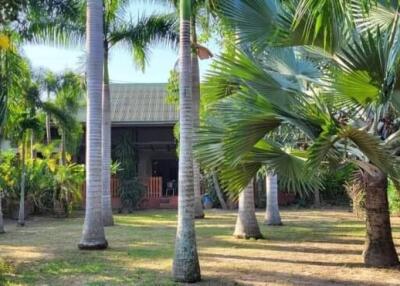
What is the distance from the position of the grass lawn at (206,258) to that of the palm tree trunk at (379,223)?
0.28 metres

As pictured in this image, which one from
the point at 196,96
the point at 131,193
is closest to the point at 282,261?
the point at 196,96

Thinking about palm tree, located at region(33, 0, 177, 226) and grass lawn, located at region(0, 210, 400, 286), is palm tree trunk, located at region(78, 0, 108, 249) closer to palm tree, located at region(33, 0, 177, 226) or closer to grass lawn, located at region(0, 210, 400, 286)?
grass lawn, located at region(0, 210, 400, 286)

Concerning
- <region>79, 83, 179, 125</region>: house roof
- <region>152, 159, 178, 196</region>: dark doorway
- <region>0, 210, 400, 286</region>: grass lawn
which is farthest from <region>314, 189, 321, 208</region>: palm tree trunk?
<region>0, 210, 400, 286</region>: grass lawn

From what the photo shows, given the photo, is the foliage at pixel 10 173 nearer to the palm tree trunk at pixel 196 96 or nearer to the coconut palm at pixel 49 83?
the coconut palm at pixel 49 83

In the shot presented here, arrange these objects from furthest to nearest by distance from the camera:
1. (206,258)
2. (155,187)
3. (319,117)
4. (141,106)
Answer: (141,106) < (155,187) < (206,258) < (319,117)

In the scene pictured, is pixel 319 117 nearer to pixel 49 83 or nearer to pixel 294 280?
pixel 294 280

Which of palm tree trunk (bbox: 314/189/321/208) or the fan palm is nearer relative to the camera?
the fan palm

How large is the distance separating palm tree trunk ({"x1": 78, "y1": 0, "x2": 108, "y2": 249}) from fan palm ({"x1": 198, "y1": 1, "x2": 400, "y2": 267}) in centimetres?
316

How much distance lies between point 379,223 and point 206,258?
10.5ft

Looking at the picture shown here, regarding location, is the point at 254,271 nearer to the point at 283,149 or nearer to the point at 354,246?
the point at 283,149

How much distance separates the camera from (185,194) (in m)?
8.41

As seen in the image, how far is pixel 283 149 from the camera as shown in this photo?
9695 millimetres

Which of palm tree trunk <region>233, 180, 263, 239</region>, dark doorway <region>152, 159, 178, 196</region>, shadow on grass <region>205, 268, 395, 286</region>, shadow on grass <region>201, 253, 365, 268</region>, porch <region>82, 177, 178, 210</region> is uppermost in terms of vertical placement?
dark doorway <region>152, 159, 178, 196</region>

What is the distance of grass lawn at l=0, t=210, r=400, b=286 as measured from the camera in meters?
8.73
